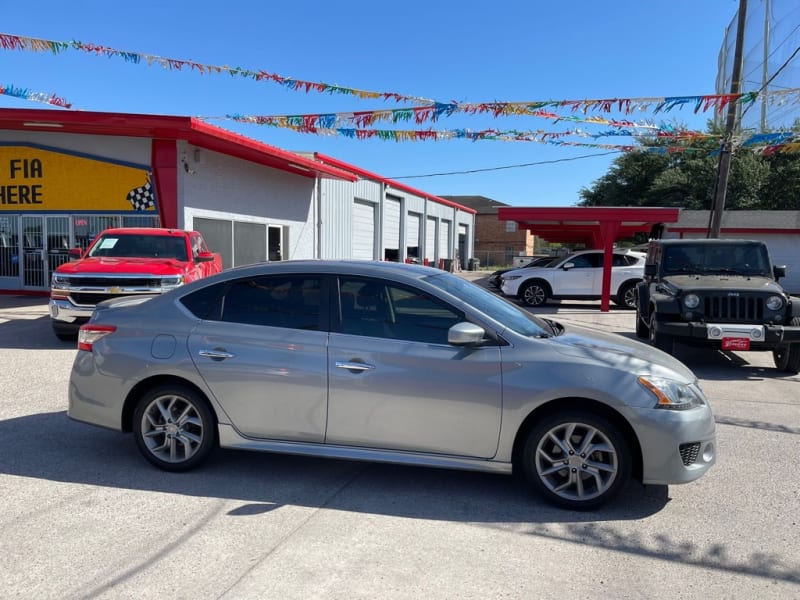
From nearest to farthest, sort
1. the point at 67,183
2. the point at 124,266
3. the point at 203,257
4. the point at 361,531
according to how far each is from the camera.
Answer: the point at 361,531 → the point at 124,266 → the point at 203,257 → the point at 67,183

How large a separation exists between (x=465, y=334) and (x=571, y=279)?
561 inches

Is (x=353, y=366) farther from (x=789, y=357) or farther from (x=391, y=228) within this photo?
(x=391, y=228)

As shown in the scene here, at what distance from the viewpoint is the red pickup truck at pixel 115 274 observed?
968 centimetres

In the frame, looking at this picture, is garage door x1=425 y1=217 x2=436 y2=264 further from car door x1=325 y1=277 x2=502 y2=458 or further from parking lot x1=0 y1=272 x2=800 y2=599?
car door x1=325 y1=277 x2=502 y2=458

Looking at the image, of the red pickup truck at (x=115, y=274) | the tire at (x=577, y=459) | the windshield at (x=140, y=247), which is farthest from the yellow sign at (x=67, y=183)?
the tire at (x=577, y=459)

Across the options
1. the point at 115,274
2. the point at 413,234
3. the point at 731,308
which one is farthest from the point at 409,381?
the point at 413,234

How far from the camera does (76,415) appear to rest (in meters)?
4.73

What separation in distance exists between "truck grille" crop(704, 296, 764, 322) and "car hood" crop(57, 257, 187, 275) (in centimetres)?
793

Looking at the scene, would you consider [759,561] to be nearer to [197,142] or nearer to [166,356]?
[166,356]

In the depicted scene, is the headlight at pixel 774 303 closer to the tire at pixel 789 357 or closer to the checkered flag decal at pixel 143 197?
the tire at pixel 789 357

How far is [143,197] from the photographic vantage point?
15.9m

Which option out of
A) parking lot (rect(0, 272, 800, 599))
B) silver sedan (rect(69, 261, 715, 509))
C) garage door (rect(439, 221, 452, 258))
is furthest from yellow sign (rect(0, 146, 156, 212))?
garage door (rect(439, 221, 452, 258))

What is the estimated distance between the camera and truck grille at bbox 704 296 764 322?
8.30 meters

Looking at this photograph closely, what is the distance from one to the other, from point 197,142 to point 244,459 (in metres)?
12.6
